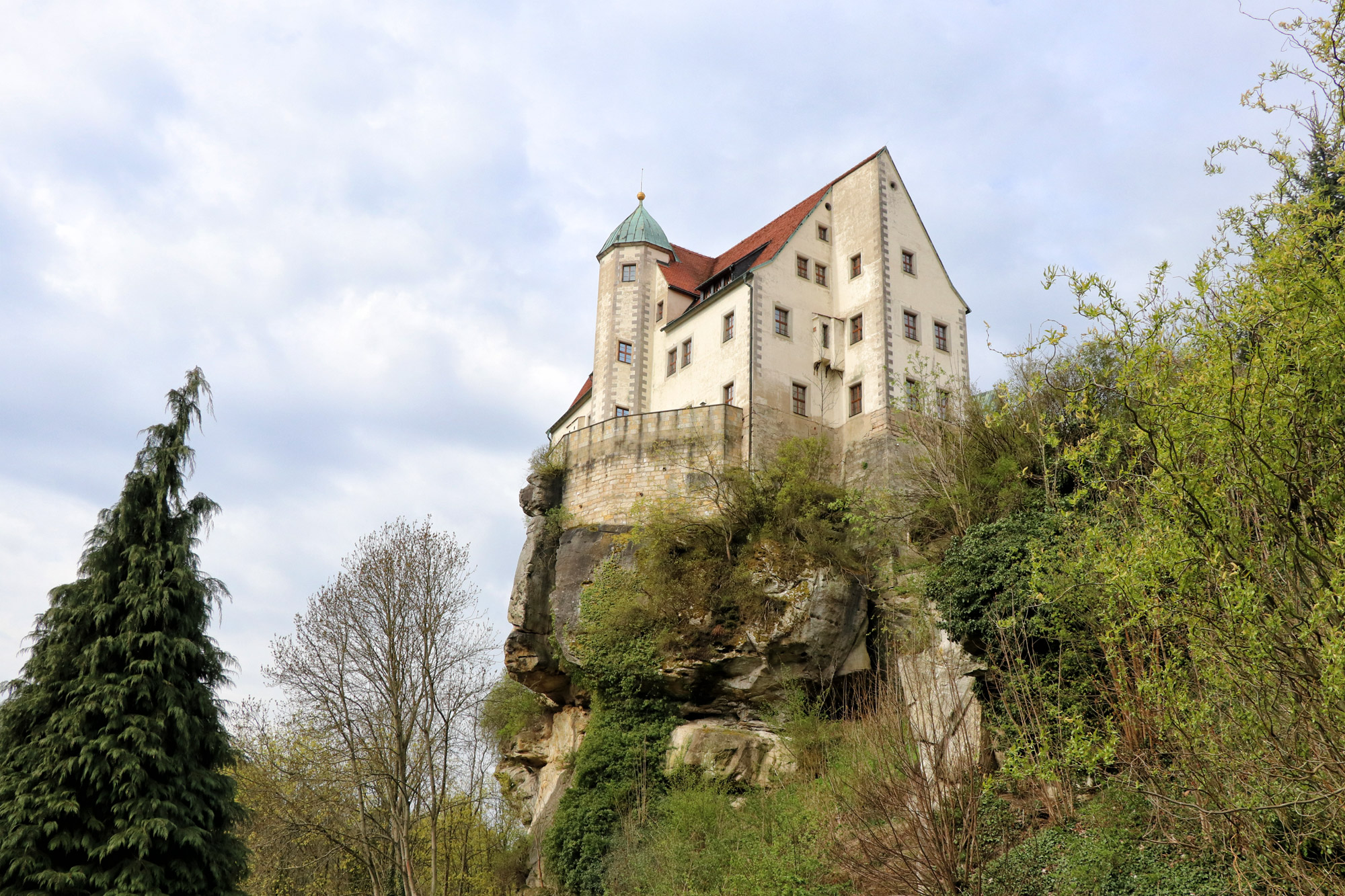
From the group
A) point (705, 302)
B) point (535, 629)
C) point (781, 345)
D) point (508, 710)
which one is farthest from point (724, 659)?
point (705, 302)

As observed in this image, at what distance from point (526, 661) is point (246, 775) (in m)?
8.41

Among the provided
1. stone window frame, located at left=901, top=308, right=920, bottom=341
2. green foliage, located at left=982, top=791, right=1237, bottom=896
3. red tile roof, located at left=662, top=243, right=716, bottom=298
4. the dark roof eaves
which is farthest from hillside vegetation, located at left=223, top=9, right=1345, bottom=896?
red tile roof, located at left=662, top=243, right=716, bottom=298

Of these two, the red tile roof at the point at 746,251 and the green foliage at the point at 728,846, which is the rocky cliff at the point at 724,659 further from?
the red tile roof at the point at 746,251

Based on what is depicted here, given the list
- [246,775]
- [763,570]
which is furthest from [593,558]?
[246,775]

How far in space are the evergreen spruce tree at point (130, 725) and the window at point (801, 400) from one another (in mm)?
18330

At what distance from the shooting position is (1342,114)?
10.5m

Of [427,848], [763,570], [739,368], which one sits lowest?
[427,848]

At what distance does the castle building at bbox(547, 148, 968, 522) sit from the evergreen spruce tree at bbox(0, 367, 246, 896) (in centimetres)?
1411

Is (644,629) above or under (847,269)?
under

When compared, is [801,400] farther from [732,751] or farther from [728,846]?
[728,846]

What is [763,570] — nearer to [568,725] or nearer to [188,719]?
[568,725]

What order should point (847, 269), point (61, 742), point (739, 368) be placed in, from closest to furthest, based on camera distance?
1. point (61, 742)
2. point (739, 368)
3. point (847, 269)

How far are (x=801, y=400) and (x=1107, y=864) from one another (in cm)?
2002

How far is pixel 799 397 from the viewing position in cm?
3341
